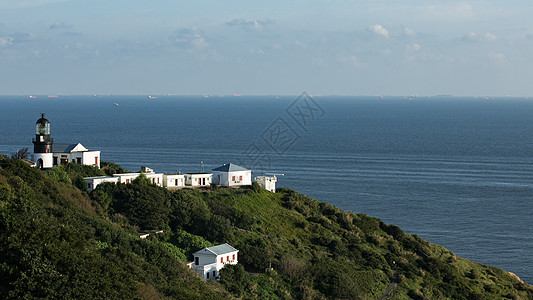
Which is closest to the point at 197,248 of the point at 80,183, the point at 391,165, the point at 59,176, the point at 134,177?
the point at 80,183

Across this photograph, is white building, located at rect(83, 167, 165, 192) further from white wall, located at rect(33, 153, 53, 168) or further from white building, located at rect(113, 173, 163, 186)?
white wall, located at rect(33, 153, 53, 168)

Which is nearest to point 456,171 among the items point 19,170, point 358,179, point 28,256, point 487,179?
point 487,179

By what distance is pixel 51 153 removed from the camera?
52.3m

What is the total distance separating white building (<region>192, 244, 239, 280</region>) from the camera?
37312 millimetres

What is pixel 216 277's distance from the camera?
3753 centimetres

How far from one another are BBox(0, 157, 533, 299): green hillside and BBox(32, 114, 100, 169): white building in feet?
9.36

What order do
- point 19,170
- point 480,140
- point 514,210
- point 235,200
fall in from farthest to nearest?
1. point 480,140
2. point 514,210
3. point 235,200
4. point 19,170

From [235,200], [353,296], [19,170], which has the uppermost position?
[19,170]

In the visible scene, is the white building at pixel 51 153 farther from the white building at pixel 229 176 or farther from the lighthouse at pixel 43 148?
the white building at pixel 229 176

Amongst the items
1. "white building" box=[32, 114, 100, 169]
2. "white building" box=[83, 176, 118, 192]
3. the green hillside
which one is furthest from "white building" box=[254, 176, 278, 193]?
"white building" box=[83, 176, 118, 192]

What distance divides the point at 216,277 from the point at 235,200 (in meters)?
14.8

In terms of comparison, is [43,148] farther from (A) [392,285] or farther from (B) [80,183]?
(A) [392,285]

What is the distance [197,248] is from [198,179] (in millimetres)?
15122

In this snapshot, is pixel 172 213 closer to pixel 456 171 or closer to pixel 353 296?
pixel 353 296
